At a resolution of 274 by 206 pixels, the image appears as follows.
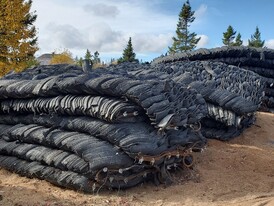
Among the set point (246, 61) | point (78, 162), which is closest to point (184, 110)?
point (78, 162)

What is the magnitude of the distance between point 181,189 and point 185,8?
31.6 meters

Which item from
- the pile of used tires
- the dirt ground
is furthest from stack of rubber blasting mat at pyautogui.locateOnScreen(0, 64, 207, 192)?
the dirt ground

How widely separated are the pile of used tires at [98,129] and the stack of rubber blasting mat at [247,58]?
7291 mm

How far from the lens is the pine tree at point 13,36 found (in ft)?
60.3

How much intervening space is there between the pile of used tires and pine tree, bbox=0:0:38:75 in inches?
490

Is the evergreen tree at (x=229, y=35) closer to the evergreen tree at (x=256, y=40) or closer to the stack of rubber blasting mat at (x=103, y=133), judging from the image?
the evergreen tree at (x=256, y=40)

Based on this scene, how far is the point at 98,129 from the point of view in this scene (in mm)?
5352

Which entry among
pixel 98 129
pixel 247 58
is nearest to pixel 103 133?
pixel 98 129

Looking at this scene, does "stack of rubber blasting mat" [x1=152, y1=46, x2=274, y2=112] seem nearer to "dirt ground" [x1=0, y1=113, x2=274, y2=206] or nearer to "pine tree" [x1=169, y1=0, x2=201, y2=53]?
"dirt ground" [x1=0, y1=113, x2=274, y2=206]

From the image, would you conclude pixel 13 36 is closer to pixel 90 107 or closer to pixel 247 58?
pixel 247 58

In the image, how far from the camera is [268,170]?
21.6 feet

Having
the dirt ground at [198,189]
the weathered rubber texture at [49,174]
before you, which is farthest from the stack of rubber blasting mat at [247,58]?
the weathered rubber texture at [49,174]

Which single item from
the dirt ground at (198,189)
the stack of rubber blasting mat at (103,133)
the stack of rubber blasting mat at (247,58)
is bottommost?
the dirt ground at (198,189)

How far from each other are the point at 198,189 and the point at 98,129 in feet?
6.06
